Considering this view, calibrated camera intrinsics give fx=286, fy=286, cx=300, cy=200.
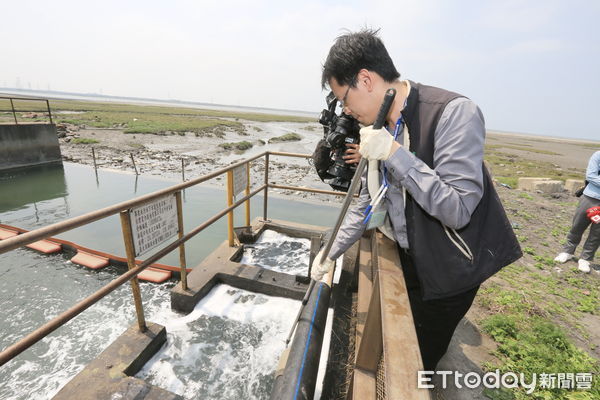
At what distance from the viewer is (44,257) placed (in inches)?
177

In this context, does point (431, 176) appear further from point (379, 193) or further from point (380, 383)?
point (380, 383)

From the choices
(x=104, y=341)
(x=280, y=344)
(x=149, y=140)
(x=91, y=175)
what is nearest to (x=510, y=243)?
(x=280, y=344)

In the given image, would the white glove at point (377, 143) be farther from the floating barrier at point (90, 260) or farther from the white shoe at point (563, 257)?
the white shoe at point (563, 257)

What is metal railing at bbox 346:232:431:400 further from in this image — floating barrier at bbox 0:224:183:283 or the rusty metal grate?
floating barrier at bbox 0:224:183:283

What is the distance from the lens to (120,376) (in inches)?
82.8

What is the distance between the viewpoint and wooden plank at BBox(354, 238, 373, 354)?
7.32 ft

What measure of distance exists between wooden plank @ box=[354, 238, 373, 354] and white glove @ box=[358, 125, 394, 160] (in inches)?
47.0

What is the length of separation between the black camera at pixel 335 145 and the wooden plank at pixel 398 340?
1159 millimetres

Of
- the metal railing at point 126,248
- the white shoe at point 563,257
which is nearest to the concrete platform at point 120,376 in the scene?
the metal railing at point 126,248

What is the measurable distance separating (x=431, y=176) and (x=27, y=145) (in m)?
16.0

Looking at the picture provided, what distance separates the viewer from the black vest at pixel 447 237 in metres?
1.39

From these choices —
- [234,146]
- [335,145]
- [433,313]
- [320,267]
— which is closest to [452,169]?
[433,313]

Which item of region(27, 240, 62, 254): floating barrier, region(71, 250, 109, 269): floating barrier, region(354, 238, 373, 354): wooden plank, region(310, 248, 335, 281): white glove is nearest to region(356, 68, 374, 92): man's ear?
region(310, 248, 335, 281): white glove

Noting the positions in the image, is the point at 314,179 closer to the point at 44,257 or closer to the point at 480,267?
the point at 44,257
